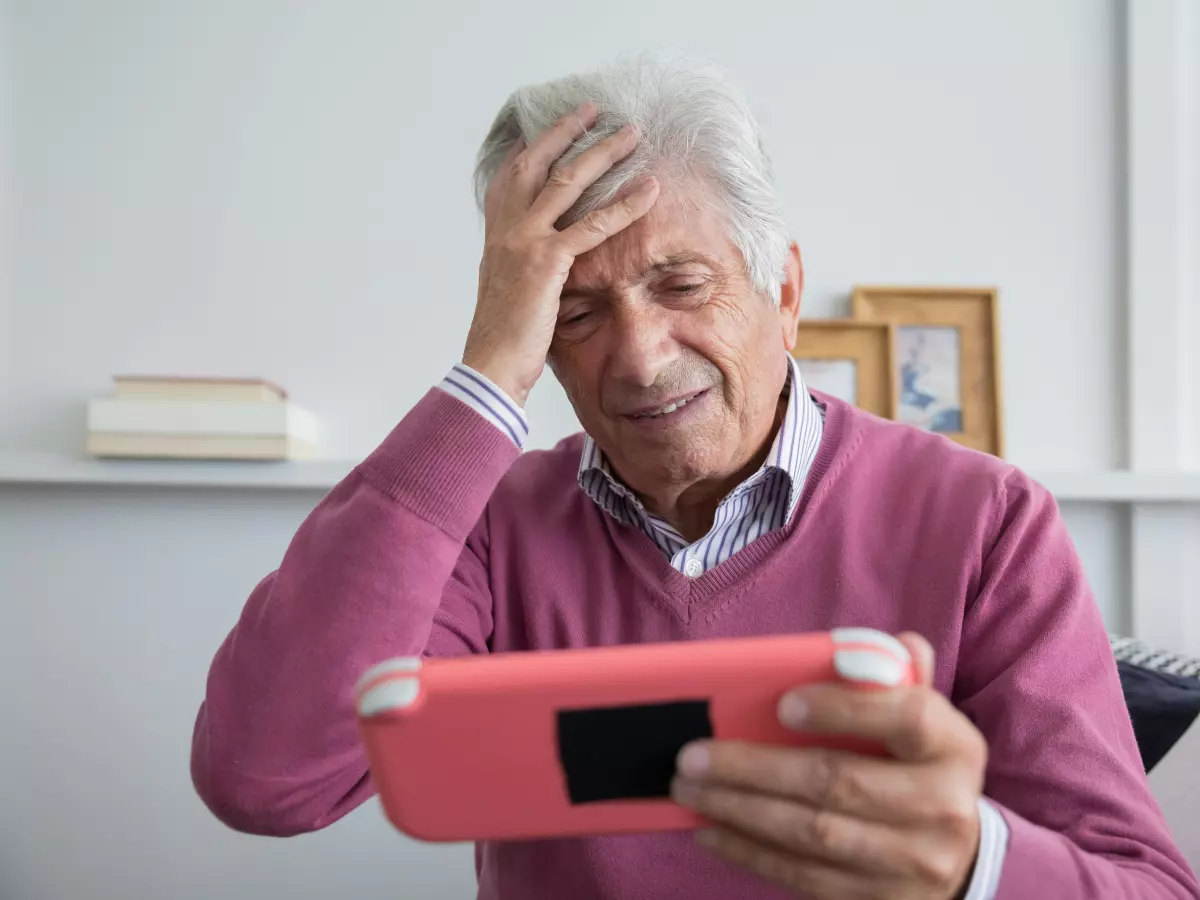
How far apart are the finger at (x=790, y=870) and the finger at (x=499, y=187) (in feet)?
2.39

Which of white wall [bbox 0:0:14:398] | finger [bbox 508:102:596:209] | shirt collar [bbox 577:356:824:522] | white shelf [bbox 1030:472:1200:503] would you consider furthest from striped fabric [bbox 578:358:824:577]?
white wall [bbox 0:0:14:398]

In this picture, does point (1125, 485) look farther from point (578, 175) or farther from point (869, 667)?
point (869, 667)

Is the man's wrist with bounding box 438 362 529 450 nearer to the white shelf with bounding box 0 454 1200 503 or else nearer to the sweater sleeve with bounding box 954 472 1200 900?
the sweater sleeve with bounding box 954 472 1200 900

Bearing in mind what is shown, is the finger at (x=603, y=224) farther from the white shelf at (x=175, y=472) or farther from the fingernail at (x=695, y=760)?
the white shelf at (x=175, y=472)

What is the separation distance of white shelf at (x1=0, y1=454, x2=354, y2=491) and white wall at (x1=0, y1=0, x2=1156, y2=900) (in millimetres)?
105

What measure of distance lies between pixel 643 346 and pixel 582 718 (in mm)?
554

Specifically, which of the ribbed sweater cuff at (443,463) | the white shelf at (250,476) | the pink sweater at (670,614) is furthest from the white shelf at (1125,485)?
the ribbed sweater cuff at (443,463)

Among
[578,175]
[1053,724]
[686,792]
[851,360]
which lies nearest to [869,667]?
[686,792]

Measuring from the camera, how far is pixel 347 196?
1.98 m

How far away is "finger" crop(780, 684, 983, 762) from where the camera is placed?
54cm

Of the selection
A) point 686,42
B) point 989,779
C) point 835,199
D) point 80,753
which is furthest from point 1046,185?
point 80,753

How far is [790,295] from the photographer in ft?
4.02

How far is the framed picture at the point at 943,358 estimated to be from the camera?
1962 millimetres

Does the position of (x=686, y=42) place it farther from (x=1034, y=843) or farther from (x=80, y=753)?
(x=80, y=753)
